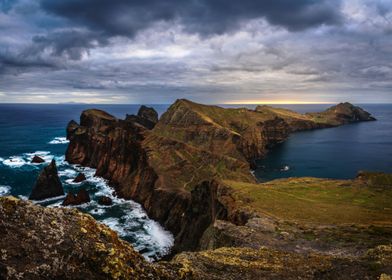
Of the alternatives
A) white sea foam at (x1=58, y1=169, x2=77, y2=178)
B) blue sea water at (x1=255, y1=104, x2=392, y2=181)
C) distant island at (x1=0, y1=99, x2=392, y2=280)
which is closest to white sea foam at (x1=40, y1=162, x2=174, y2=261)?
distant island at (x1=0, y1=99, x2=392, y2=280)

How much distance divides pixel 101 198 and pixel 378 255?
76.2 m

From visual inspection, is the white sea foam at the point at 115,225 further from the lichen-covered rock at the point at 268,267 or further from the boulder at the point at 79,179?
the lichen-covered rock at the point at 268,267

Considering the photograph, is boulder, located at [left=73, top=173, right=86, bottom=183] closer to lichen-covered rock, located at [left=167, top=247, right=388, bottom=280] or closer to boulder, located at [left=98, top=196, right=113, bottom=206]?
boulder, located at [left=98, top=196, right=113, bottom=206]

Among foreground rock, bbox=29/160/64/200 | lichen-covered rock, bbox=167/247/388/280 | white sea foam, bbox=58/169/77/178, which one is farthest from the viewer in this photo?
white sea foam, bbox=58/169/77/178

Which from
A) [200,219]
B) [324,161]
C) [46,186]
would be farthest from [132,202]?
[324,161]

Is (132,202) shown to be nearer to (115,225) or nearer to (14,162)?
(115,225)

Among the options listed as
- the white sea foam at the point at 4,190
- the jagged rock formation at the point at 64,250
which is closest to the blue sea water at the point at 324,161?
the white sea foam at the point at 4,190

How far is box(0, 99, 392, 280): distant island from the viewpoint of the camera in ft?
40.0

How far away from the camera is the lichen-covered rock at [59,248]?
36.1 feet

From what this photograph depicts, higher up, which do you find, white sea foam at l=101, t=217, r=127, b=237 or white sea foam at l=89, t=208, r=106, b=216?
white sea foam at l=89, t=208, r=106, b=216

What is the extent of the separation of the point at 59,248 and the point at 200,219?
2267 inches

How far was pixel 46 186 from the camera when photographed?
92.6 metres

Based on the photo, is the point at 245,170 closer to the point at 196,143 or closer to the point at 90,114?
the point at 196,143

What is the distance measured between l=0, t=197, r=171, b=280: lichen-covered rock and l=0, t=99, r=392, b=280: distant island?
3cm
